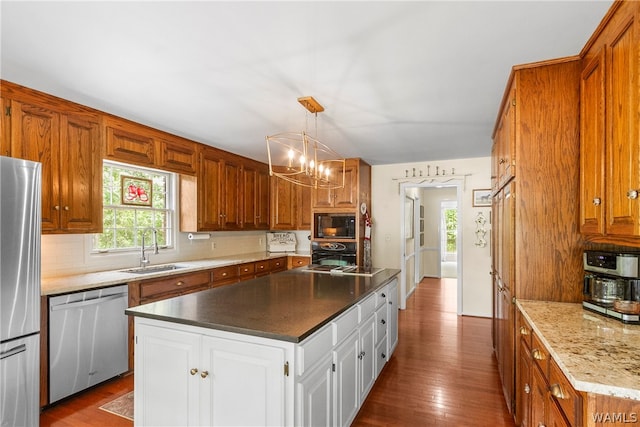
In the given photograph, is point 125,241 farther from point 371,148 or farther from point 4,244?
point 371,148

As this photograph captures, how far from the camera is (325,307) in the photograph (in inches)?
74.6

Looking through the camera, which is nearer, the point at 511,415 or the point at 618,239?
the point at 618,239

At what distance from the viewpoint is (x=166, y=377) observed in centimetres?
176

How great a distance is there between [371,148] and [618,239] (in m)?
2.95

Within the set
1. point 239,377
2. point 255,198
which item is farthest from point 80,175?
point 255,198

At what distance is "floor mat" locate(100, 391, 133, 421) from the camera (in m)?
2.30

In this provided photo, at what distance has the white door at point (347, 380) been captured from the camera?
6.23 feet

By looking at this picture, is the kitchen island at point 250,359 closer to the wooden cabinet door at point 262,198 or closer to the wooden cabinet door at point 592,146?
the wooden cabinet door at point 592,146

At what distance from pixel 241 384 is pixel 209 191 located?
299 cm

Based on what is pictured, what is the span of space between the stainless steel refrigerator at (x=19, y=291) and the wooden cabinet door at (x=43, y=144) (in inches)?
15.2

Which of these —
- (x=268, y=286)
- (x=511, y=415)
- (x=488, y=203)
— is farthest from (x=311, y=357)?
(x=488, y=203)

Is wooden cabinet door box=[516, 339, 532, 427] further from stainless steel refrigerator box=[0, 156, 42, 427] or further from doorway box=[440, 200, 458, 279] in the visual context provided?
doorway box=[440, 200, 458, 279]

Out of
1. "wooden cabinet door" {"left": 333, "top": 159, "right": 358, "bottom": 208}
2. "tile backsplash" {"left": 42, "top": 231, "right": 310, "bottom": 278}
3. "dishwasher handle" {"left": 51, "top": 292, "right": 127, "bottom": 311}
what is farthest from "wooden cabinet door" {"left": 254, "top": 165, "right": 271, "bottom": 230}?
"dishwasher handle" {"left": 51, "top": 292, "right": 127, "bottom": 311}

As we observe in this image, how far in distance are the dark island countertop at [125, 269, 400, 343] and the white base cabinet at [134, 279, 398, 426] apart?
0.20 feet
